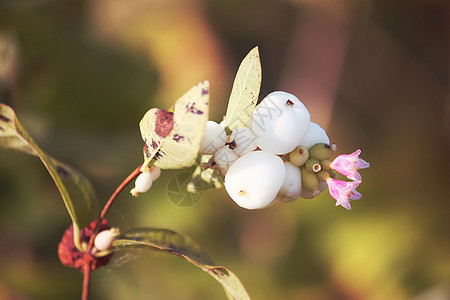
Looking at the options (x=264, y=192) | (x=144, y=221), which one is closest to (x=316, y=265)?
(x=144, y=221)

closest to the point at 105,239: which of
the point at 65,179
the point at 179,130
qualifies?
the point at 65,179

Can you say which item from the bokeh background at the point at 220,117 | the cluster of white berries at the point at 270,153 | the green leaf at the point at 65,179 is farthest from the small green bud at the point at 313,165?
the bokeh background at the point at 220,117

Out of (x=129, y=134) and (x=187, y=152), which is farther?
(x=129, y=134)

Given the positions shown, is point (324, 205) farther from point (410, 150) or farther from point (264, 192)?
point (264, 192)

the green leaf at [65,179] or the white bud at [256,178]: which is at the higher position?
the white bud at [256,178]

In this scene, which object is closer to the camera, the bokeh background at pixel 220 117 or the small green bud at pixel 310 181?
the small green bud at pixel 310 181

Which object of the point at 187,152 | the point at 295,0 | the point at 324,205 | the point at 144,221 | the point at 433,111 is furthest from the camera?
the point at 433,111

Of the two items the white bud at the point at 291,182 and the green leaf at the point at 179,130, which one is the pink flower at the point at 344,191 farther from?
the green leaf at the point at 179,130

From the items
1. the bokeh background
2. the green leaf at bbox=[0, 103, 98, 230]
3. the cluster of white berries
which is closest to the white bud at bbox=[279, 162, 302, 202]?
the cluster of white berries
